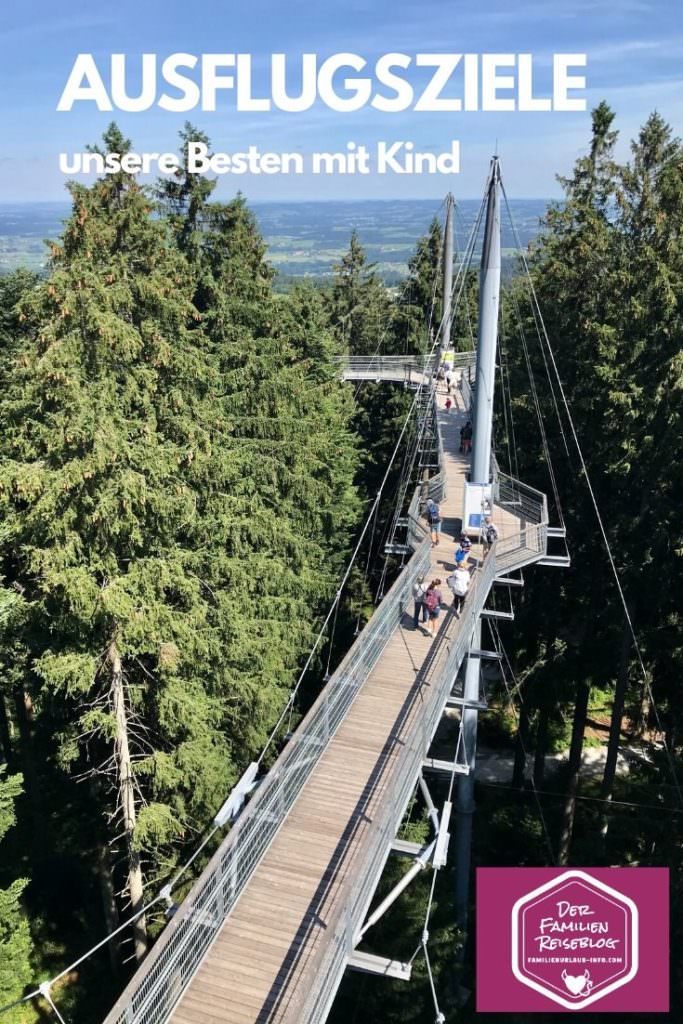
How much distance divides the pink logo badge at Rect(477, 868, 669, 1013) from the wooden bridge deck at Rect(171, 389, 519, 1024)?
266 centimetres

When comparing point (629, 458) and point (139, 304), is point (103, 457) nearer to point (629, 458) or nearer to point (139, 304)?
point (139, 304)

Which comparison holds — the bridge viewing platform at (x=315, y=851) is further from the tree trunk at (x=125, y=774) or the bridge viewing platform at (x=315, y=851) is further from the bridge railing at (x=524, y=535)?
the tree trunk at (x=125, y=774)

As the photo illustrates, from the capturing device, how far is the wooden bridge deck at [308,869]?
828 centimetres

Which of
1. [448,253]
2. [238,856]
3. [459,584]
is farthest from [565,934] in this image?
[448,253]

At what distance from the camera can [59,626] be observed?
476 inches

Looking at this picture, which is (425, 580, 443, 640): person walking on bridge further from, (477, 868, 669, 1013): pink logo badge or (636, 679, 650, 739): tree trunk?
(636, 679, 650, 739): tree trunk

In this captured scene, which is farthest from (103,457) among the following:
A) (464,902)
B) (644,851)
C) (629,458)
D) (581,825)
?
(581,825)

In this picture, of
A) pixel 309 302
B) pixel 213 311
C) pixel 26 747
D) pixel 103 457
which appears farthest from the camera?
pixel 309 302

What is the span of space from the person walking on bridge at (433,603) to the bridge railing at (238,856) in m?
0.85

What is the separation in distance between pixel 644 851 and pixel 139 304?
665 inches

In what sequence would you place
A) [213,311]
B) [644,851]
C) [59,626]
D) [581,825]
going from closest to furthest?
[59,626] < [213,311] < [644,851] < [581,825]

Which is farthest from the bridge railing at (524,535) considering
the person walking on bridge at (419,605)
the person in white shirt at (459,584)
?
the person walking on bridge at (419,605)

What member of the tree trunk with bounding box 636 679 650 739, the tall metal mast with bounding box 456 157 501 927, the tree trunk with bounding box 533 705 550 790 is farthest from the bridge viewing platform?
the tree trunk with bounding box 636 679 650 739

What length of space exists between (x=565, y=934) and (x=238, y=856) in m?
5.60
